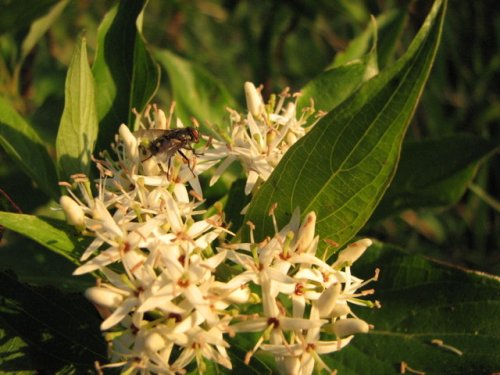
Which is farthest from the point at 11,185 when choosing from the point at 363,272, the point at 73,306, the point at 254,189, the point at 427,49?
the point at 427,49

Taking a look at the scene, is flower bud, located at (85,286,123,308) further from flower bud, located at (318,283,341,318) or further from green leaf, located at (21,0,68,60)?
green leaf, located at (21,0,68,60)

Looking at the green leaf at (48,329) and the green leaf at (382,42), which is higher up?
the green leaf at (382,42)

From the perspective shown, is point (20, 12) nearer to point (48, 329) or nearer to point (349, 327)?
point (48, 329)

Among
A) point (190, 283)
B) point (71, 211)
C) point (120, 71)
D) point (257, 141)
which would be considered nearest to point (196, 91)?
point (120, 71)

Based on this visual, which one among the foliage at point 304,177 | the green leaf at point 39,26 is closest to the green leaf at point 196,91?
the foliage at point 304,177

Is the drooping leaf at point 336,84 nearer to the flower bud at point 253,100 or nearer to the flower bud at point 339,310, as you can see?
the flower bud at point 253,100

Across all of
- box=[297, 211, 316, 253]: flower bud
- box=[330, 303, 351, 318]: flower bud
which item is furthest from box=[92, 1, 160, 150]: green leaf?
box=[330, 303, 351, 318]: flower bud
